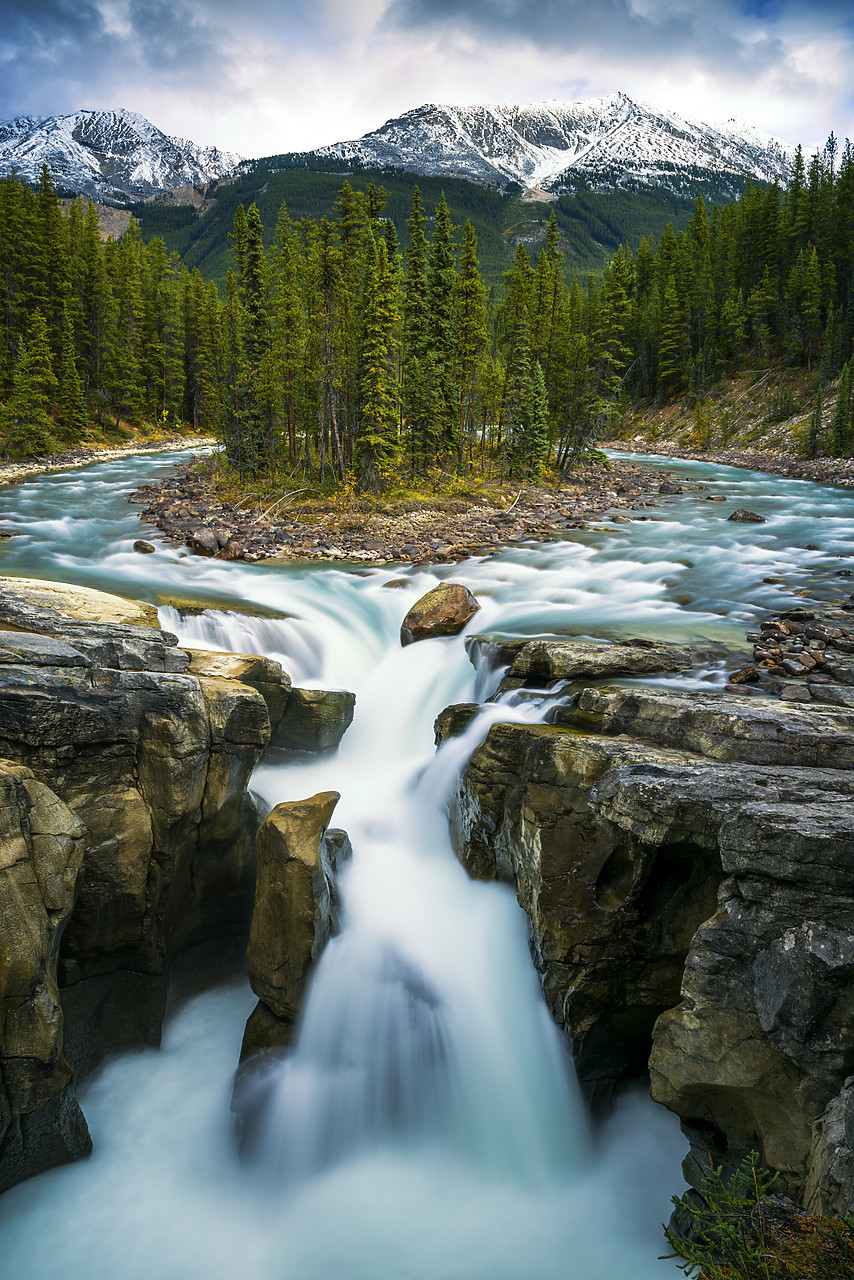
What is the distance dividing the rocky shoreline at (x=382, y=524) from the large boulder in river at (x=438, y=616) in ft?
20.3

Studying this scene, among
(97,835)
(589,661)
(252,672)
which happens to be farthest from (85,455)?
(589,661)

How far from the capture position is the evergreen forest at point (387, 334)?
29.2 meters

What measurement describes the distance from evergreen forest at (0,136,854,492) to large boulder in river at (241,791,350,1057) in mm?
23160

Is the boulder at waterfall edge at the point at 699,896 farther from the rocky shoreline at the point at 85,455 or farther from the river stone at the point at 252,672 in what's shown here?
the rocky shoreline at the point at 85,455

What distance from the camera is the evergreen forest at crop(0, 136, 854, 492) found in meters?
29.2

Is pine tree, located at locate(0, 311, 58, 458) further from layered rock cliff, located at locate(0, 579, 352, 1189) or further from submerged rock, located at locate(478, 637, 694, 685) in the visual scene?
submerged rock, located at locate(478, 637, 694, 685)

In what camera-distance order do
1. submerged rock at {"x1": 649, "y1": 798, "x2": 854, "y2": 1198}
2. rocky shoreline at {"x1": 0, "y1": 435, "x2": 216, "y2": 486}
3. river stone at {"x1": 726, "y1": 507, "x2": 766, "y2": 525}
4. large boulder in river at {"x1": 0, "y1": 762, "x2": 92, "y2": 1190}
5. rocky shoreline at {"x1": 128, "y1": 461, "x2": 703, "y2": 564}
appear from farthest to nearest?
rocky shoreline at {"x1": 0, "y1": 435, "x2": 216, "y2": 486} → river stone at {"x1": 726, "y1": 507, "x2": 766, "y2": 525} → rocky shoreline at {"x1": 128, "y1": 461, "x2": 703, "y2": 564} → large boulder in river at {"x1": 0, "y1": 762, "x2": 92, "y2": 1190} → submerged rock at {"x1": 649, "y1": 798, "x2": 854, "y2": 1198}

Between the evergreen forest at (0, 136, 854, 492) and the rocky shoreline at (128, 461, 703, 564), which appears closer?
the rocky shoreline at (128, 461, 703, 564)

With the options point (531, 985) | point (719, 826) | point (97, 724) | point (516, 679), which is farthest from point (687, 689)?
point (97, 724)

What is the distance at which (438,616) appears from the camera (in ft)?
48.3

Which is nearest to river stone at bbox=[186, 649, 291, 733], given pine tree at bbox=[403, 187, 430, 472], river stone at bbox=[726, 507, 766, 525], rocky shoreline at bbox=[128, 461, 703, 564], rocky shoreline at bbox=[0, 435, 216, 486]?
rocky shoreline at bbox=[128, 461, 703, 564]

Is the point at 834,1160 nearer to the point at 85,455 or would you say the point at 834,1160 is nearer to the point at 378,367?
the point at 378,367

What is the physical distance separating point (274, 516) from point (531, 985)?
2260cm

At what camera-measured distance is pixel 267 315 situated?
30.4 metres
